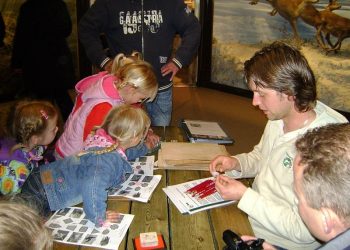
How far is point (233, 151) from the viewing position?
4.02 m

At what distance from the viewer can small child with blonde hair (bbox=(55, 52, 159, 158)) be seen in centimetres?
217

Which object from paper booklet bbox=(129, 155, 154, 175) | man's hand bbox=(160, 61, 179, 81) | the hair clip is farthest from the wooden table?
man's hand bbox=(160, 61, 179, 81)

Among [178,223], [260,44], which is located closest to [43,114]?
[178,223]

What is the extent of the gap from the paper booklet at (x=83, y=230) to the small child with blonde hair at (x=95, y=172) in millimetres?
35

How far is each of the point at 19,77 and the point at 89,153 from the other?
12.9 ft

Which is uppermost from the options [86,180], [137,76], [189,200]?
[137,76]

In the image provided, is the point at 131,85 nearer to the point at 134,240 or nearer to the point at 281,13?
the point at 134,240

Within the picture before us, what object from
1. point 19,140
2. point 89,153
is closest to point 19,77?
point 19,140

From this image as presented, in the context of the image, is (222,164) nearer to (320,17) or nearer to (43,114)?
(43,114)

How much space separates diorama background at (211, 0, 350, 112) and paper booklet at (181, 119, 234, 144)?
9.00 feet

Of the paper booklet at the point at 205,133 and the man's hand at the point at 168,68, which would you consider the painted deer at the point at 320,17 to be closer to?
the man's hand at the point at 168,68

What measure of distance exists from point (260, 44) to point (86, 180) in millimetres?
4383

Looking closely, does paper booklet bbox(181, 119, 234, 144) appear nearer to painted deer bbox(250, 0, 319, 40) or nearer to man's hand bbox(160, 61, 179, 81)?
man's hand bbox(160, 61, 179, 81)

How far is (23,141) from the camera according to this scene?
2.12 meters
